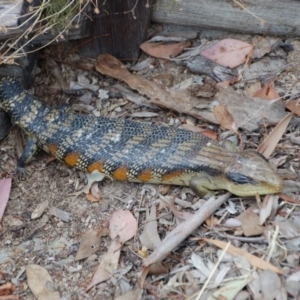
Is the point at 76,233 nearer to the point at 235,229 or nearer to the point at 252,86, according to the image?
the point at 235,229

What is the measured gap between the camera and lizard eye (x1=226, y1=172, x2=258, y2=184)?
3.97 m

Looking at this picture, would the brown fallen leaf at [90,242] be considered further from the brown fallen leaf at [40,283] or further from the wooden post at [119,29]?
the wooden post at [119,29]

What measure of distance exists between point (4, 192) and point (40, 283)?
967mm

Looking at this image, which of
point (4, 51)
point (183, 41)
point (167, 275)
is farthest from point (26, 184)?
point (183, 41)

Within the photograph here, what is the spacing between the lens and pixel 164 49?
5.25 metres

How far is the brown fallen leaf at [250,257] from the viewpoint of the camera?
3473 mm

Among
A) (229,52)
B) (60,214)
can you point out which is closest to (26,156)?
(60,214)

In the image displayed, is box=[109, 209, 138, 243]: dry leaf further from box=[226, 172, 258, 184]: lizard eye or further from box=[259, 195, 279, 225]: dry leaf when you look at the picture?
box=[259, 195, 279, 225]: dry leaf

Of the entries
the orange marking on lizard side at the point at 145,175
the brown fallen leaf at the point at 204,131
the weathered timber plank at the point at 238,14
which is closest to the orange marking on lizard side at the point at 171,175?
the orange marking on lizard side at the point at 145,175

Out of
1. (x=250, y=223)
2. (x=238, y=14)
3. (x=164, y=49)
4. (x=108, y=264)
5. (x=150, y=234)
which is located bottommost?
(x=108, y=264)

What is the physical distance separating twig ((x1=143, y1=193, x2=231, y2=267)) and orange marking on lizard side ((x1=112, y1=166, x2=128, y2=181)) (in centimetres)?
76

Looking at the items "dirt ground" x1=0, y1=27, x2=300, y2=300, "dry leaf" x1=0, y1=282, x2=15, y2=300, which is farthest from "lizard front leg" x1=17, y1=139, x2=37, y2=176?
"dry leaf" x1=0, y1=282, x2=15, y2=300

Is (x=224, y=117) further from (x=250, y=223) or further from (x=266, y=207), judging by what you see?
(x=250, y=223)

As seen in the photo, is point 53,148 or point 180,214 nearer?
point 180,214
